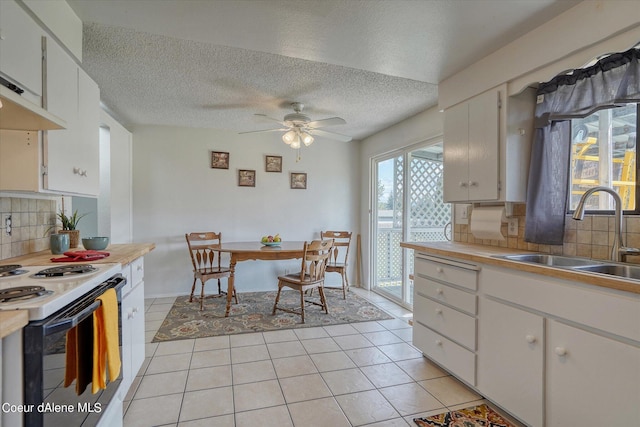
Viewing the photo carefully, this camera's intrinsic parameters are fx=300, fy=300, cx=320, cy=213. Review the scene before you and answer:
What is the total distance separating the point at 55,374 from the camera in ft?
3.20

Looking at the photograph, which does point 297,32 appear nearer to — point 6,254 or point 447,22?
point 447,22

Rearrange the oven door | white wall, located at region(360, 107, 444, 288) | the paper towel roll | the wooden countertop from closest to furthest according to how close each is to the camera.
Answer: the wooden countertop → the oven door → the paper towel roll → white wall, located at region(360, 107, 444, 288)

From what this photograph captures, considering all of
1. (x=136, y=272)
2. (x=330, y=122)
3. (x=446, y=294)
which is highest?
(x=330, y=122)

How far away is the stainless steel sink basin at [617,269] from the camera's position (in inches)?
57.8

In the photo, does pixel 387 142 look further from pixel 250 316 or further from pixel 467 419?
pixel 467 419

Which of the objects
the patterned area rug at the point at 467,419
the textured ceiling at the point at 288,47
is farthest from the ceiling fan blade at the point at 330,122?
the patterned area rug at the point at 467,419

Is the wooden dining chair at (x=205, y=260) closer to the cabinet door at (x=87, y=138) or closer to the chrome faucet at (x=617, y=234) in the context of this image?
the cabinet door at (x=87, y=138)

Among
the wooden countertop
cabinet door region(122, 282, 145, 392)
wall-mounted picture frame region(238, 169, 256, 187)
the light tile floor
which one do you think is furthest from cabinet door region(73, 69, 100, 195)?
wall-mounted picture frame region(238, 169, 256, 187)

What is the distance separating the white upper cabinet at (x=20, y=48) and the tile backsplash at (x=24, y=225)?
2.49 ft

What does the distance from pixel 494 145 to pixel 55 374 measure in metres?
2.54

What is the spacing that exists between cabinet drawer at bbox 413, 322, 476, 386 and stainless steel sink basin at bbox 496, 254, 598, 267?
0.66m

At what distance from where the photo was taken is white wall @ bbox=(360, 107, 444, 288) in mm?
3262

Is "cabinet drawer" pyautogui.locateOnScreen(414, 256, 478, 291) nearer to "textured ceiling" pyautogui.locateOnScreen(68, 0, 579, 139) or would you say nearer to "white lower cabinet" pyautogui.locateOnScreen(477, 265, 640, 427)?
"white lower cabinet" pyautogui.locateOnScreen(477, 265, 640, 427)

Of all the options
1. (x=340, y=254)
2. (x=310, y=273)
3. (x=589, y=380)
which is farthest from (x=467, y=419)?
(x=340, y=254)
